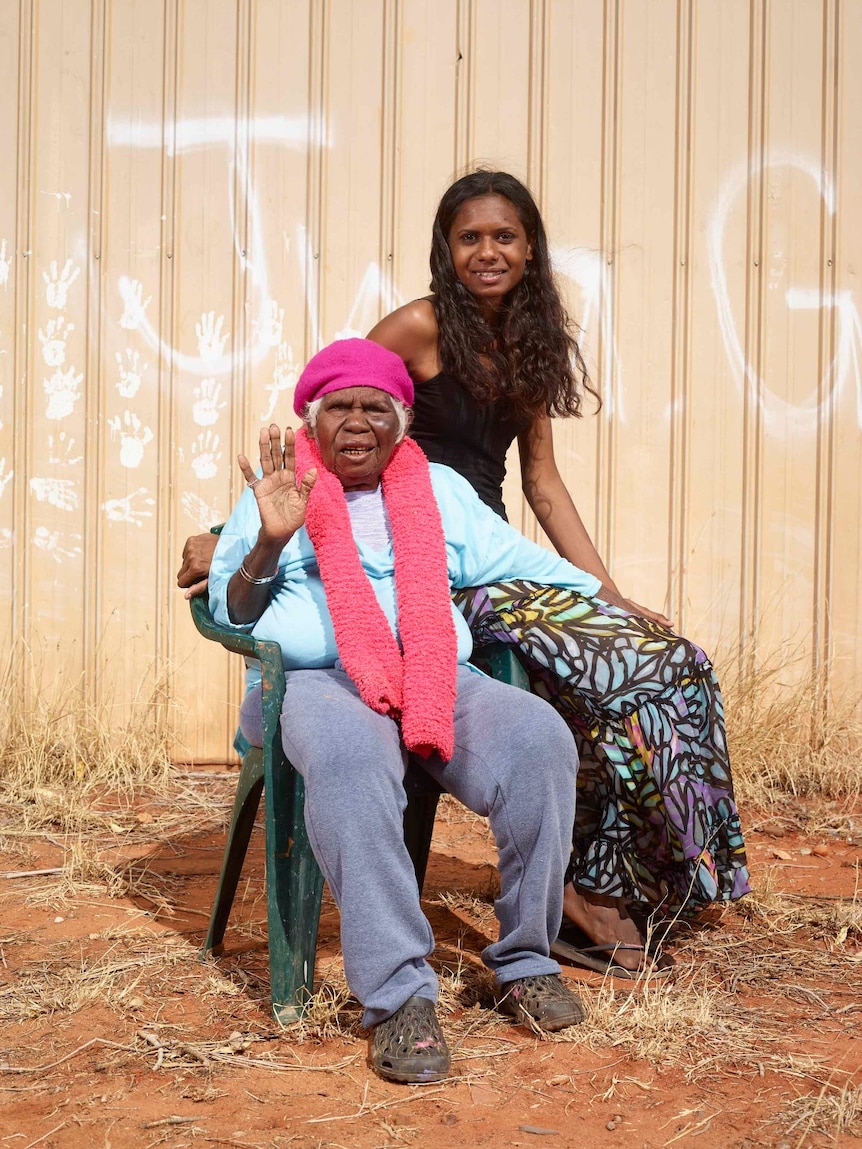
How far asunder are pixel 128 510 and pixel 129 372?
1.87ft

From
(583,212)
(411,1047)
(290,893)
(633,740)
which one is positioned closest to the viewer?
(411,1047)

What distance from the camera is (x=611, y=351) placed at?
516 centimetres

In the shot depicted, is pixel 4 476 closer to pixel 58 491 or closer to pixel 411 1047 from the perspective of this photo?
pixel 58 491

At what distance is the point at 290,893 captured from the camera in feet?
8.81

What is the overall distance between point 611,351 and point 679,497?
0.69m

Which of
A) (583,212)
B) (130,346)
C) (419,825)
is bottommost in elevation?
(419,825)

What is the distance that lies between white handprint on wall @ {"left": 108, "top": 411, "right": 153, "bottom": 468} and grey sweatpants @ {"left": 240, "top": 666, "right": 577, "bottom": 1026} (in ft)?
7.87

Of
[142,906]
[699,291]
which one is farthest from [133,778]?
[699,291]

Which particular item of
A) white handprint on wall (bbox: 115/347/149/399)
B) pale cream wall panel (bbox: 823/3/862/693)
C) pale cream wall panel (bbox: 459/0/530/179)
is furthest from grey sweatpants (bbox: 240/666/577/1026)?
pale cream wall panel (bbox: 459/0/530/179)

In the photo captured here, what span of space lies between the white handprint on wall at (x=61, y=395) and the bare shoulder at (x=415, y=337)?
205 cm

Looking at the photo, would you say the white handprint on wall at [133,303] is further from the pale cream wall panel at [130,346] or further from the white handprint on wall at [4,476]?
the white handprint on wall at [4,476]

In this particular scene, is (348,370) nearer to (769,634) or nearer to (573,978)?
(573,978)

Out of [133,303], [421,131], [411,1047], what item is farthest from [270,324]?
[411,1047]

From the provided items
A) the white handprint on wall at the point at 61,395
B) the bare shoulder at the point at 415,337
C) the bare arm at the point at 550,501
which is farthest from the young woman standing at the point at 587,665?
the white handprint on wall at the point at 61,395
